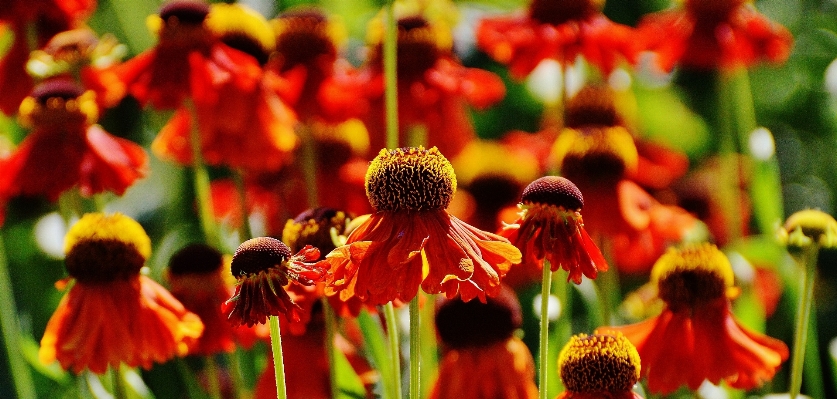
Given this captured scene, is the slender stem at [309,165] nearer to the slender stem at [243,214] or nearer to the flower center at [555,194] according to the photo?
the slender stem at [243,214]

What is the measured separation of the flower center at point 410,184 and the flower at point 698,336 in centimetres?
22

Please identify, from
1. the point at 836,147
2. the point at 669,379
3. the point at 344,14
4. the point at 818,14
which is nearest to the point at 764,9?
the point at 818,14

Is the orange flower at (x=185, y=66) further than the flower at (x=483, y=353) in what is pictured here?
Yes

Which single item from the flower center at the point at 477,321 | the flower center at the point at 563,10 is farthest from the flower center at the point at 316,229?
the flower center at the point at 563,10

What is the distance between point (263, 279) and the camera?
27.8 inches

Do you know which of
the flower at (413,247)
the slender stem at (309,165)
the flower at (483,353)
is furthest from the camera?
the slender stem at (309,165)

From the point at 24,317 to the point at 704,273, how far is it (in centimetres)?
98

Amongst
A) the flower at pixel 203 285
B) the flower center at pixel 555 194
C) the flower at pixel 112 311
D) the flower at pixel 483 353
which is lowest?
the flower at pixel 483 353

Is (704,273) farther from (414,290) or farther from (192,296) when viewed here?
(192,296)

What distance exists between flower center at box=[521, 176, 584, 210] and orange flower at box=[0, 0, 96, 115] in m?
0.80

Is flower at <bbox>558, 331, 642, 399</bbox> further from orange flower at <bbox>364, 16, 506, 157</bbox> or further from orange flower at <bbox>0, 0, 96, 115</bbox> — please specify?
orange flower at <bbox>0, 0, 96, 115</bbox>

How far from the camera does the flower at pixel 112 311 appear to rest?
91cm

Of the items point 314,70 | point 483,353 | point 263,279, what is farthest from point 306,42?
point 263,279

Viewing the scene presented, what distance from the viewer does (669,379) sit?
2.88 ft
